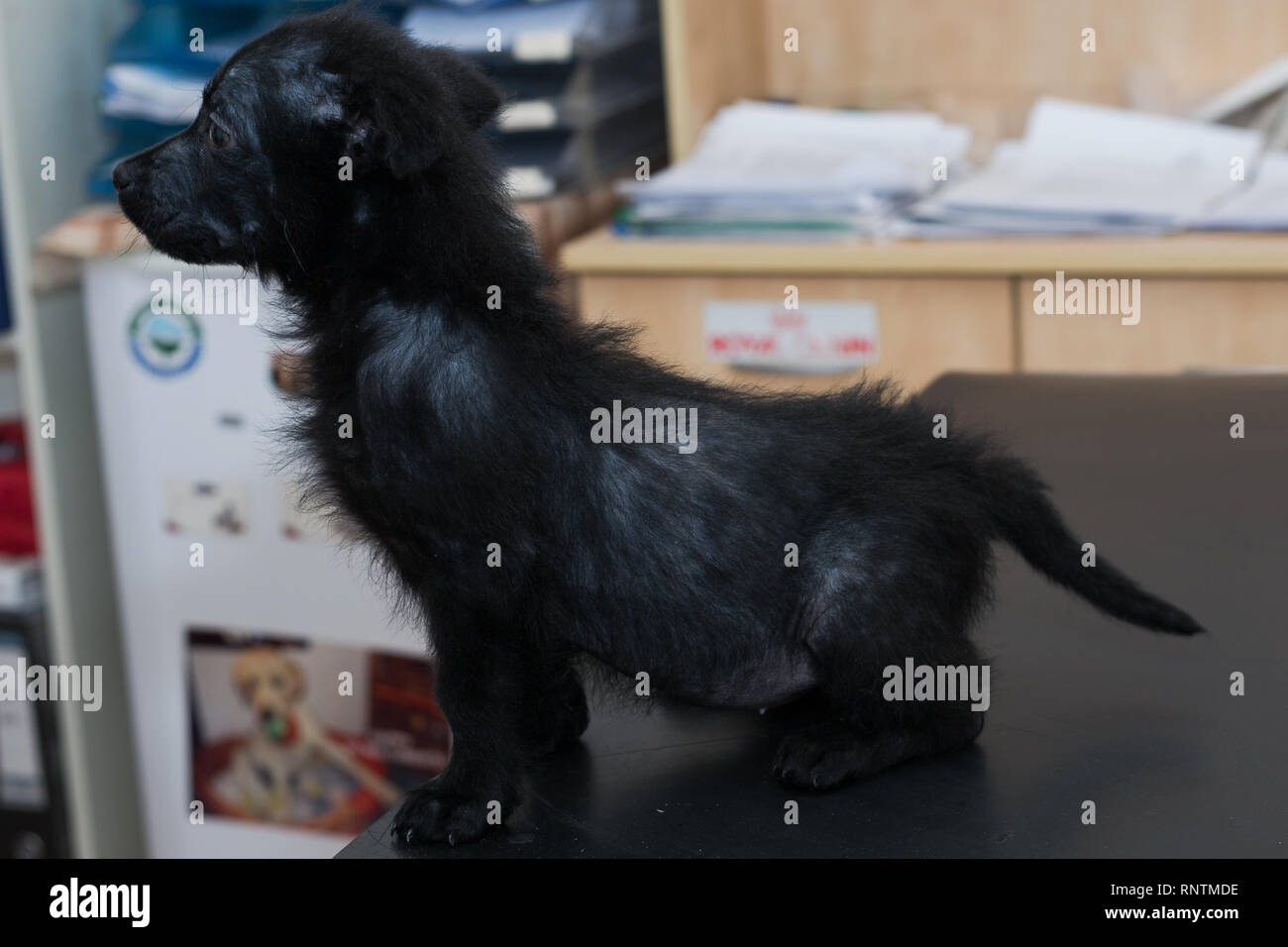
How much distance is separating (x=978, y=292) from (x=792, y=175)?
0.29 metres

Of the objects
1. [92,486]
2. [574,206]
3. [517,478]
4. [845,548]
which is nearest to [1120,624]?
[845,548]

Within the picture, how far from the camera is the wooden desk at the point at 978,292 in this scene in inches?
64.7

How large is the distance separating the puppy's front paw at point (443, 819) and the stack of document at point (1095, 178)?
3.87 ft

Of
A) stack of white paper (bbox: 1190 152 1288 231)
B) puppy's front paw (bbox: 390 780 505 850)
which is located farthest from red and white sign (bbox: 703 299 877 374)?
puppy's front paw (bbox: 390 780 505 850)

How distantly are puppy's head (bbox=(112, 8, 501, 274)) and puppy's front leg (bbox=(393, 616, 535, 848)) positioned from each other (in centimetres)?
23

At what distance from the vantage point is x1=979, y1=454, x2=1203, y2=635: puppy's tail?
0.88m

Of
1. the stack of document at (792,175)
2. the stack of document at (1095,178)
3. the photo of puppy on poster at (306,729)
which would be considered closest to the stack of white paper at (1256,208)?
the stack of document at (1095,178)

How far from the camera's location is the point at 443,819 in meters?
0.75

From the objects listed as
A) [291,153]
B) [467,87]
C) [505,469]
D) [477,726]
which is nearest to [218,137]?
[291,153]

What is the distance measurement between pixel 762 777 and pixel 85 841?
1634mm
